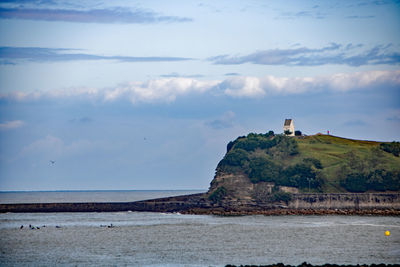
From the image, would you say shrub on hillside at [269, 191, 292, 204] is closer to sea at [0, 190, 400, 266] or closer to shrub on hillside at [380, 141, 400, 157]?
sea at [0, 190, 400, 266]

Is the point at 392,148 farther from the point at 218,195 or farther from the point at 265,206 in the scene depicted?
the point at 218,195

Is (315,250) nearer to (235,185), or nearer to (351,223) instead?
(351,223)

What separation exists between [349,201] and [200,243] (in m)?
82.8

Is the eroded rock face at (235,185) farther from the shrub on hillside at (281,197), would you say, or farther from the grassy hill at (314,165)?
the shrub on hillside at (281,197)

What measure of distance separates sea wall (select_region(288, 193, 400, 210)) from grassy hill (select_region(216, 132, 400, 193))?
1024cm

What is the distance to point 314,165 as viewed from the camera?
175 meters

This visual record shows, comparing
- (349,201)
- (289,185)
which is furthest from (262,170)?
(349,201)

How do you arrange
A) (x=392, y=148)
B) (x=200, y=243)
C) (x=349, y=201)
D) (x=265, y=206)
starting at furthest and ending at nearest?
(x=392, y=148), (x=265, y=206), (x=349, y=201), (x=200, y=243)

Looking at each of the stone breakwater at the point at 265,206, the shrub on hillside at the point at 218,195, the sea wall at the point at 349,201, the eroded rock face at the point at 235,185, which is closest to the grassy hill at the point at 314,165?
the eroded rock face at the point at 235,185

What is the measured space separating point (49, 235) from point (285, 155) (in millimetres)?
104986

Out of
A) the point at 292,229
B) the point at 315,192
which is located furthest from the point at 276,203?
the point at 292,229

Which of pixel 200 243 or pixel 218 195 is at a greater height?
pixel 218 195

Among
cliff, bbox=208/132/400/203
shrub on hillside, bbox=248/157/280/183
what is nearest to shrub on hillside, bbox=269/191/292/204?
cliff, bbox=208/132/400/203

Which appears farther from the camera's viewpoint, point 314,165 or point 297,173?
point 314,165
